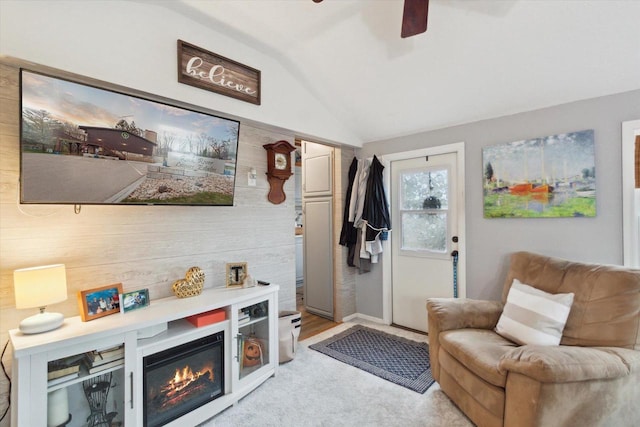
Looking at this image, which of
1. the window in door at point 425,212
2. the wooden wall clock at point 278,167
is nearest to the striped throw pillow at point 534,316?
the window in door at point 425,212

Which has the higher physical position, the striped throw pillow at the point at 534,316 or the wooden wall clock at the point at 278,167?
the wooden wall clock at the point at 278,167

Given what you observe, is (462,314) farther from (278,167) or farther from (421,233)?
(278,167)

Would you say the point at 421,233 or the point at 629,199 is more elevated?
the point at 629,199

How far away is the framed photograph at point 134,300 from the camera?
1798 millimetres

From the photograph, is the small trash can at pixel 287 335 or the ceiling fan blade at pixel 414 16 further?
the small trash can at pixel 287 335

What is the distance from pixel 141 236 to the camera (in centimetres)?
206

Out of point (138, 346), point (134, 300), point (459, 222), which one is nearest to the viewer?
point (138, 346)

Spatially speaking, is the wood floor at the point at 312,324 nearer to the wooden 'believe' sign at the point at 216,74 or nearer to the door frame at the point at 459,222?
the door frame at the point at 459,222

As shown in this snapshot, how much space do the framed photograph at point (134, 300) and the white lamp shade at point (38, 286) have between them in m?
0.32

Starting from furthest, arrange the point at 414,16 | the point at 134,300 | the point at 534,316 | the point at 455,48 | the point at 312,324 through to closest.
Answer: the point at 312,324
the point at 455,48
the point at 534,316
the point at 134,300
the point at 414,16

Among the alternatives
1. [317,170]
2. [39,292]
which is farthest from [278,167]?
[39,292]

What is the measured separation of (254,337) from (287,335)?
0.34 meters

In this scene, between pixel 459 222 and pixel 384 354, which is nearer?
pixel 384 354

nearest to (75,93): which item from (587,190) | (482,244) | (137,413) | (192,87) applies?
(192,87)
